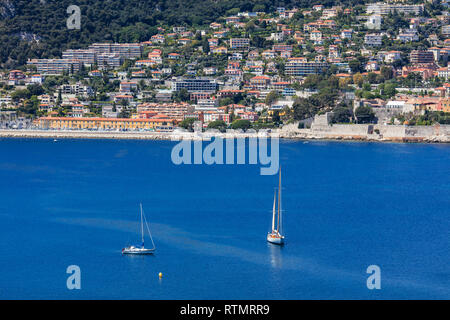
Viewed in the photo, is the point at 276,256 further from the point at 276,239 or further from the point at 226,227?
the point at 226,227

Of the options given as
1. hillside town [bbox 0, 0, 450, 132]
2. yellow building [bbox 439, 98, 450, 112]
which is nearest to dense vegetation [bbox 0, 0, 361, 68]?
hillside town [bbox 0, 0, 450, 132]

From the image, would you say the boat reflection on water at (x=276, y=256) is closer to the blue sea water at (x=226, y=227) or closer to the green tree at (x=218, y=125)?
the blue sea water at (x=226, y=227)

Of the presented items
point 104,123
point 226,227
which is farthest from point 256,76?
point 226,227

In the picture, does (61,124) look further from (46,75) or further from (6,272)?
(6,272)

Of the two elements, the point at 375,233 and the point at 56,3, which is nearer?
the point at 375,233
